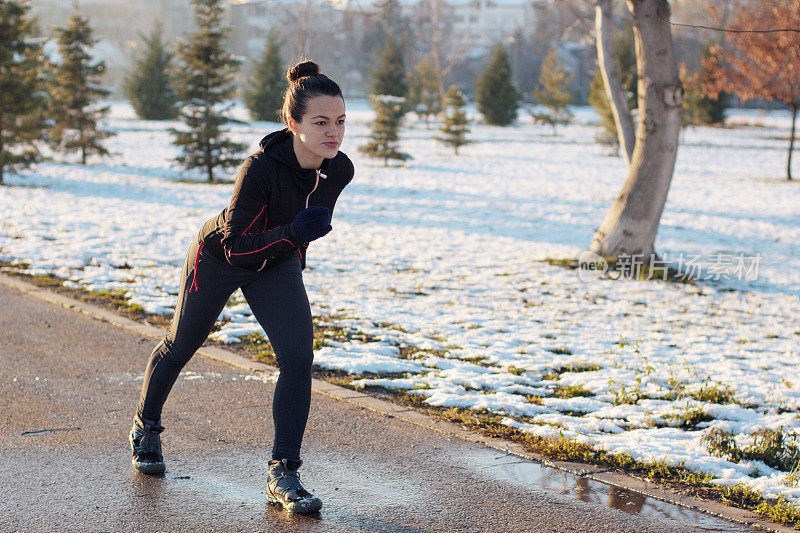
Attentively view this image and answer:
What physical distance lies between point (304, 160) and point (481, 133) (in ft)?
129

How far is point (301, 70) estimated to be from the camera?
150 inches

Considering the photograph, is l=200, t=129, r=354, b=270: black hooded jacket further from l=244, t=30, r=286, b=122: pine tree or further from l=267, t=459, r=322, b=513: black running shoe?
l=244, t=30, r=286, b=122: pine tree

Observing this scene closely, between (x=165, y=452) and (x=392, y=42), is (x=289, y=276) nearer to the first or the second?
(x=165, y=452)

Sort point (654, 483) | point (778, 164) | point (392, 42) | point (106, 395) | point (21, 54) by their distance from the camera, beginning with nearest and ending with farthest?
point (654, 483), point (106, 395), point (21, 54), point (778, 164), point (392, 42)

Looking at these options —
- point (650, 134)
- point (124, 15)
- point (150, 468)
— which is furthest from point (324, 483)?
point (124, 15)

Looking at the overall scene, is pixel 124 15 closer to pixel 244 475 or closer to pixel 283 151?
pixel 244 475

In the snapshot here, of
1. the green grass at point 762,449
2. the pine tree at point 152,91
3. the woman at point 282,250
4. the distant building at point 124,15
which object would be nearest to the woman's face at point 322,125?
the woman at point 282,250

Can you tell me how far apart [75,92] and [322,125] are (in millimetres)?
22292

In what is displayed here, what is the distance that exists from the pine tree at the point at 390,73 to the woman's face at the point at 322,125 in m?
44.3

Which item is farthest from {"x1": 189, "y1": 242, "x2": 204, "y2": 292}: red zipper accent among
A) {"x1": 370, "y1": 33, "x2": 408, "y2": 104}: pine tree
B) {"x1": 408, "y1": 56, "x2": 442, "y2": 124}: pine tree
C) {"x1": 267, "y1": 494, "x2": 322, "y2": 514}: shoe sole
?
{"x1": 408, "y1": 56, "x2": 442, "y2": 124}: pine tree

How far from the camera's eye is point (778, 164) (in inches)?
1156

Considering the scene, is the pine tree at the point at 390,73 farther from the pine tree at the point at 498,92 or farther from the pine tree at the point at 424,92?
the pine tree at the point at 498,92

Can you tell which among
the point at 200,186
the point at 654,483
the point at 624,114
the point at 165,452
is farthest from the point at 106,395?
the point at 200,186

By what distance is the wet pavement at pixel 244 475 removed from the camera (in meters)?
3.85
